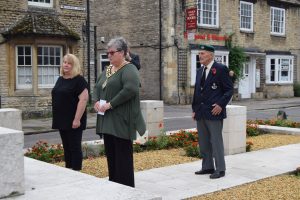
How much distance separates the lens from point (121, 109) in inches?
207

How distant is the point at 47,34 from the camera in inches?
703

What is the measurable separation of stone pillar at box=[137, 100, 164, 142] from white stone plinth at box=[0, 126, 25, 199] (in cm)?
582

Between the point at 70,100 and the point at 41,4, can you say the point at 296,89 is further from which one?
the point at 70,100

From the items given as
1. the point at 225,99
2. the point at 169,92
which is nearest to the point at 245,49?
the point at 169,92

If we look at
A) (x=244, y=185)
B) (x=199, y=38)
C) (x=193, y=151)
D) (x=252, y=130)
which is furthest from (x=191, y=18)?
(x=244, y=185)

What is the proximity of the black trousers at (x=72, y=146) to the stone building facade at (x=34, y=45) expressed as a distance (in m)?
11.2

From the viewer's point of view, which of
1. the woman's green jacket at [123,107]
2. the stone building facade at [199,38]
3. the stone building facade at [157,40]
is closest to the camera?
the woman's green jacket at [123,107]

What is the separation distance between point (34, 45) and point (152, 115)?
30.7 feet

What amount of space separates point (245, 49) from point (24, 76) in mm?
14842

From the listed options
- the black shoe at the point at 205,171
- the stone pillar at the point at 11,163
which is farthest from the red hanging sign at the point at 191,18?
the stone pillar at the point at 11,163

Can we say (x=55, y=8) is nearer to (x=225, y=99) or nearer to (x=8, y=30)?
(x=8, y=30)

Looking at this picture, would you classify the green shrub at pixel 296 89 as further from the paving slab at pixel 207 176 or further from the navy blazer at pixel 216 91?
the navy blazer at pixel 216 91

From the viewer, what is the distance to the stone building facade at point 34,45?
1731cm

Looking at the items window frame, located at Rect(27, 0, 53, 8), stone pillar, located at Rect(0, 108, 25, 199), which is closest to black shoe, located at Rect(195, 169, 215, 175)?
stone pillar, located at Rect(0, 108, 25, 199)
